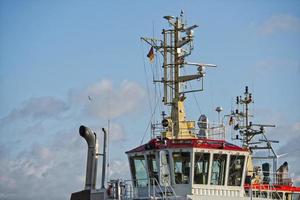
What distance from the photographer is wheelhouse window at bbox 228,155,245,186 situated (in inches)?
1431

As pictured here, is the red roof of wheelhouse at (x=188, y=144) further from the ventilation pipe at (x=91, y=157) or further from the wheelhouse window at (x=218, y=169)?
the ventilation pipe at (x=91, y=157)

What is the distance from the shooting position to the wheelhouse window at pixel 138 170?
37.1 metres

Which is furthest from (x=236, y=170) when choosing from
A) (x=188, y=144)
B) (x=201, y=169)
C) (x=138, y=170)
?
(x=138, y=170)

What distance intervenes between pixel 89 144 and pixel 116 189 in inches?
225

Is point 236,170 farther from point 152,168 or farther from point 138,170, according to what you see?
point 138,170

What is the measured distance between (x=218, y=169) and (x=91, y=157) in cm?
861

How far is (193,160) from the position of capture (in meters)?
35.2

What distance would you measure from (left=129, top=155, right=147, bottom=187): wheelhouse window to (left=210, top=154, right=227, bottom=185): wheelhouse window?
3646 mm

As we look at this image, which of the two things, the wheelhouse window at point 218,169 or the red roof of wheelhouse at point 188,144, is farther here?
the wheelhouse window at point 218,169

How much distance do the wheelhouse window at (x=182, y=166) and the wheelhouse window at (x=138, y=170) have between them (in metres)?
2.14

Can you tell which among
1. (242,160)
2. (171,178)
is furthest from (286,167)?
(171,178)

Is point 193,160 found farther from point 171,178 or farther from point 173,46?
point 173,46

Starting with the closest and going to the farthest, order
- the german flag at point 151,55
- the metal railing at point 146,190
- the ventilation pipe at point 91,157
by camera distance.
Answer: the metal railing at point 146,190, the german flag at point 151,55, the ventilation pipe at point 91,157

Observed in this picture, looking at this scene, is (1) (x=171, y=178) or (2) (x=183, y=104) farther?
(2) (x=183, y=104)
